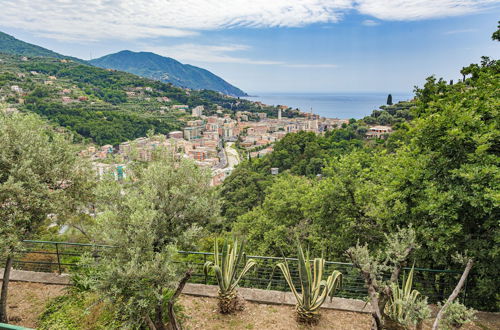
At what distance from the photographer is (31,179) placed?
12.1 ft

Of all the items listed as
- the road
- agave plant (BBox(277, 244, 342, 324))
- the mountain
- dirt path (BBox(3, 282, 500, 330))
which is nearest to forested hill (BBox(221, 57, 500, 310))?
agave plant (BBox(277, 244, 342, 324))

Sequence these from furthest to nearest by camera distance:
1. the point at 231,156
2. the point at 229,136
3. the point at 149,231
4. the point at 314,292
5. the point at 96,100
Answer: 1. the point at 229,136
2. the point at 231,156
3. the point at 96,100
4. the point at 314,292
5. the point at 149,231

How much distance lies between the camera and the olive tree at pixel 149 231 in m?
2.94

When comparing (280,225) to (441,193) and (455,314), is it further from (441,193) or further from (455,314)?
(455,314)

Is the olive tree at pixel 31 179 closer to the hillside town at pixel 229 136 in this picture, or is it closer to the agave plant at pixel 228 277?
the agave plant at pixel 228 277

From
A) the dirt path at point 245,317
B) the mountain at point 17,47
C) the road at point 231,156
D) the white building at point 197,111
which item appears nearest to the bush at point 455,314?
the dirt path at point 245,317

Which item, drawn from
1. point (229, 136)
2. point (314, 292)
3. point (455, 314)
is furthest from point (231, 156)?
point (455, 314)

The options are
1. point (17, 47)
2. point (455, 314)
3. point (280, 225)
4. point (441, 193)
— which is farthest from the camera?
point (17, 47)

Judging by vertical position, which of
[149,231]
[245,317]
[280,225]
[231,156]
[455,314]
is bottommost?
[231,156]

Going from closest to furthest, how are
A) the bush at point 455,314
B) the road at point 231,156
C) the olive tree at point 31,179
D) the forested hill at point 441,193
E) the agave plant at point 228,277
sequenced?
the bush at point 455,314, the olive tree at point 31,179, the forested hill at point 441,193, the agave plant at point 228,277, the road at point 231,156

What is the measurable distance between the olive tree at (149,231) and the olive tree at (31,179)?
42.3 inches

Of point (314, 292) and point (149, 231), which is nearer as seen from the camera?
point (149, 231)

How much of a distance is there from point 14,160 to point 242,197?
83.0 feet

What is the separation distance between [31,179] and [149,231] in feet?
6.44
